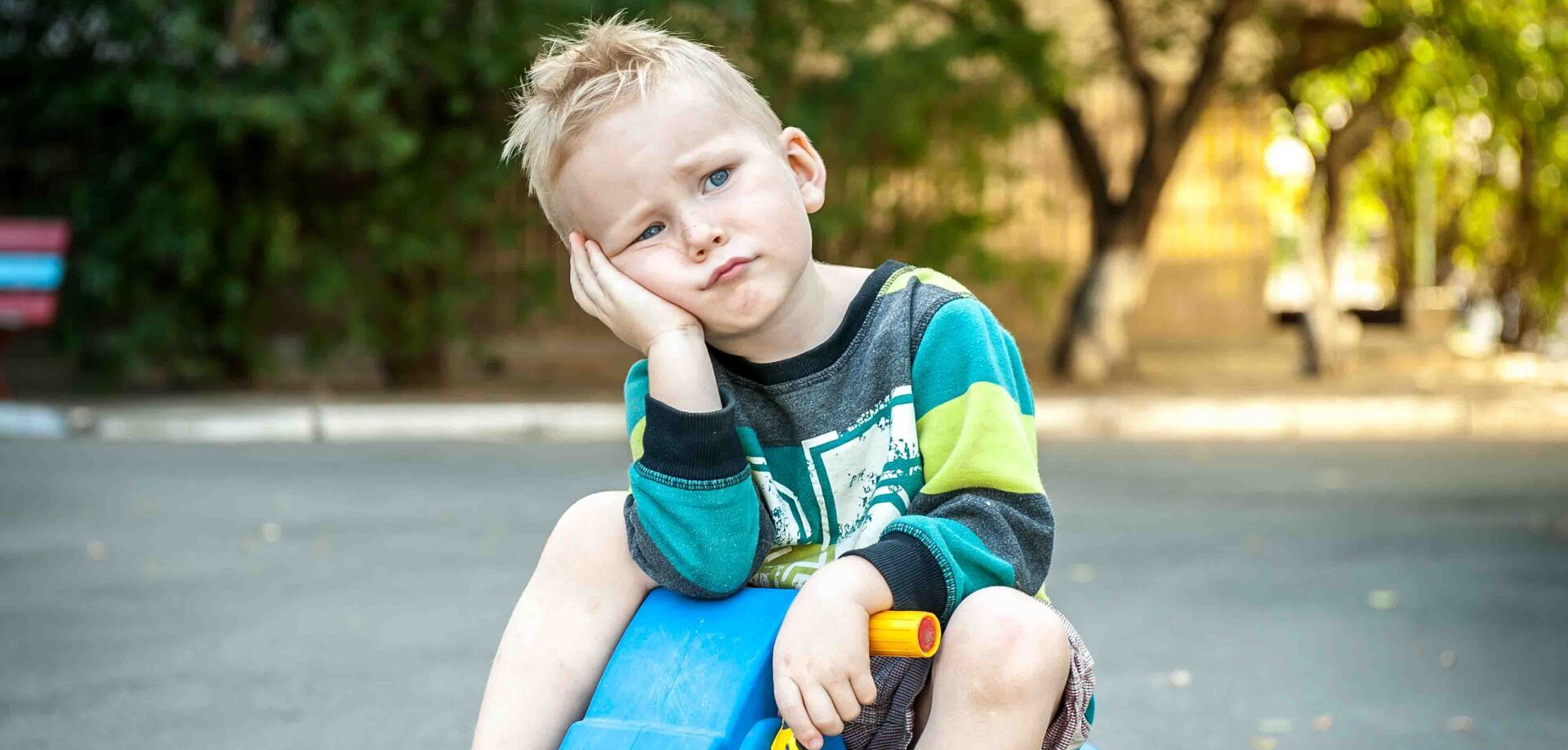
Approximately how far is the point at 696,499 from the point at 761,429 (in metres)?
0.20

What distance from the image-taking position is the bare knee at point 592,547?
7.73 feet

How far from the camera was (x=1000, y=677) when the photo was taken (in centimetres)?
207

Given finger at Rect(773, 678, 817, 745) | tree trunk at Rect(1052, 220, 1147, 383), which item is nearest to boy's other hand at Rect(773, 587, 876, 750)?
finger at Rect(773, 678, 817, 745)

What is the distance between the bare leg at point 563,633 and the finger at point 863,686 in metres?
0.38

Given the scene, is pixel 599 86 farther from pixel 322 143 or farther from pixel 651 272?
pixel 322 143

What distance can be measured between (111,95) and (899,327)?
1034 centimetres

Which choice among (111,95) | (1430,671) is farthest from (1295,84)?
(1430,671)

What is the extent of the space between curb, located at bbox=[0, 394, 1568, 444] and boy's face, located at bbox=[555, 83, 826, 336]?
8.02m

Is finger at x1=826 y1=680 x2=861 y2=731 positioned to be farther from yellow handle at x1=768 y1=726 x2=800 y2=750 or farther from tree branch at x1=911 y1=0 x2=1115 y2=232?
tree branch at x1=911 y1=0 x2=1115 y2=232

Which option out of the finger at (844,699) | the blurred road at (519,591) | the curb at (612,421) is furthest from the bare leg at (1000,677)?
the curb at (612,421)

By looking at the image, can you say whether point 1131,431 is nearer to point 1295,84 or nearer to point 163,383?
point 1295,84

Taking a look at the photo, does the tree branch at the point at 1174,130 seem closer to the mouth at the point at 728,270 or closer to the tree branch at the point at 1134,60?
the tree branch at the point at 1134,60

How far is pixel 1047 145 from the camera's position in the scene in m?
17.4

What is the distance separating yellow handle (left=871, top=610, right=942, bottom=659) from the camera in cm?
201
